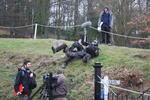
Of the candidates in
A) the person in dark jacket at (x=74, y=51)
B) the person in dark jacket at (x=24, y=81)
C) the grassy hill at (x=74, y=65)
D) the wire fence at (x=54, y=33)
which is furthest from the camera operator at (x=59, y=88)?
the wire fence at (x=54, y=33)

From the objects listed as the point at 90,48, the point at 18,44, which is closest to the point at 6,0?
the point at 18,44

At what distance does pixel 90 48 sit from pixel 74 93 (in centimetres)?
258

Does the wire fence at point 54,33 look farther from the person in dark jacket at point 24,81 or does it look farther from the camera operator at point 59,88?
the camera operator at point 59,88

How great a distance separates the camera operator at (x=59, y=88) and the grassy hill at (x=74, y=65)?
990 mm

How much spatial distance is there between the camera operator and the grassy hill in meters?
0.99

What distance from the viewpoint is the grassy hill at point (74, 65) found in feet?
37.3

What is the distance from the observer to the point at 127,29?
32000mm

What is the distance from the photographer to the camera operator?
32.3 feet

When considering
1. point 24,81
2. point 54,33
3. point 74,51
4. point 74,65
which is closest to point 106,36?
point 74,51

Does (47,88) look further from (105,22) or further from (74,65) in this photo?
(105,22)

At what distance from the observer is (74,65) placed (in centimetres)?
1316

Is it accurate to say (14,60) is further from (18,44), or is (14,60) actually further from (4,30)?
(4,30)

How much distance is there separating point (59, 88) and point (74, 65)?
10.9 feet

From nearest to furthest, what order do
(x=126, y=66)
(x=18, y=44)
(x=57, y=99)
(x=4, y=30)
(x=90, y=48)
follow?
1. (x=57, y=99)
2. (x=126, y=66)
3. (x=90, y=48)
4. (x=18, y=44)
5. (x=4, y=30)
